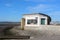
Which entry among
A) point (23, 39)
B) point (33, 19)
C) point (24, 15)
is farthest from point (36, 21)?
point (23, 39)

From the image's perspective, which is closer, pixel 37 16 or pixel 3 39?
pixel 3 39

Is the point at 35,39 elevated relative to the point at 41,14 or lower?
lower

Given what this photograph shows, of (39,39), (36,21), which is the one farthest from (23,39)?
(36,21)

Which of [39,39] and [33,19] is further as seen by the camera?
[33,19]

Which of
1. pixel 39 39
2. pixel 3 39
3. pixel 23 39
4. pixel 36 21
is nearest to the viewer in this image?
pixel 3 39

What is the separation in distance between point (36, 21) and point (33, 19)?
647 mm

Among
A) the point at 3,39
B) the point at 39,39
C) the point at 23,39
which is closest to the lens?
the point at 3,39

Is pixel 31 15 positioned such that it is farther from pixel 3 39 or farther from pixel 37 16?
pixel 3 39

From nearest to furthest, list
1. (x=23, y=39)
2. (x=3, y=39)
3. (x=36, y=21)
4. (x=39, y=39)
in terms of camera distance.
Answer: (x=3, y=39) < (x=23, y=39) < (x=39, y=39) < (x=36, y=21)

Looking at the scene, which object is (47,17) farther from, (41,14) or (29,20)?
(29,20)

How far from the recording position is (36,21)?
29062mm

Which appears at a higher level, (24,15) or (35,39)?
(24,15)

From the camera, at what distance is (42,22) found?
29.3 meters

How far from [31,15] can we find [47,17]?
9.17ft
